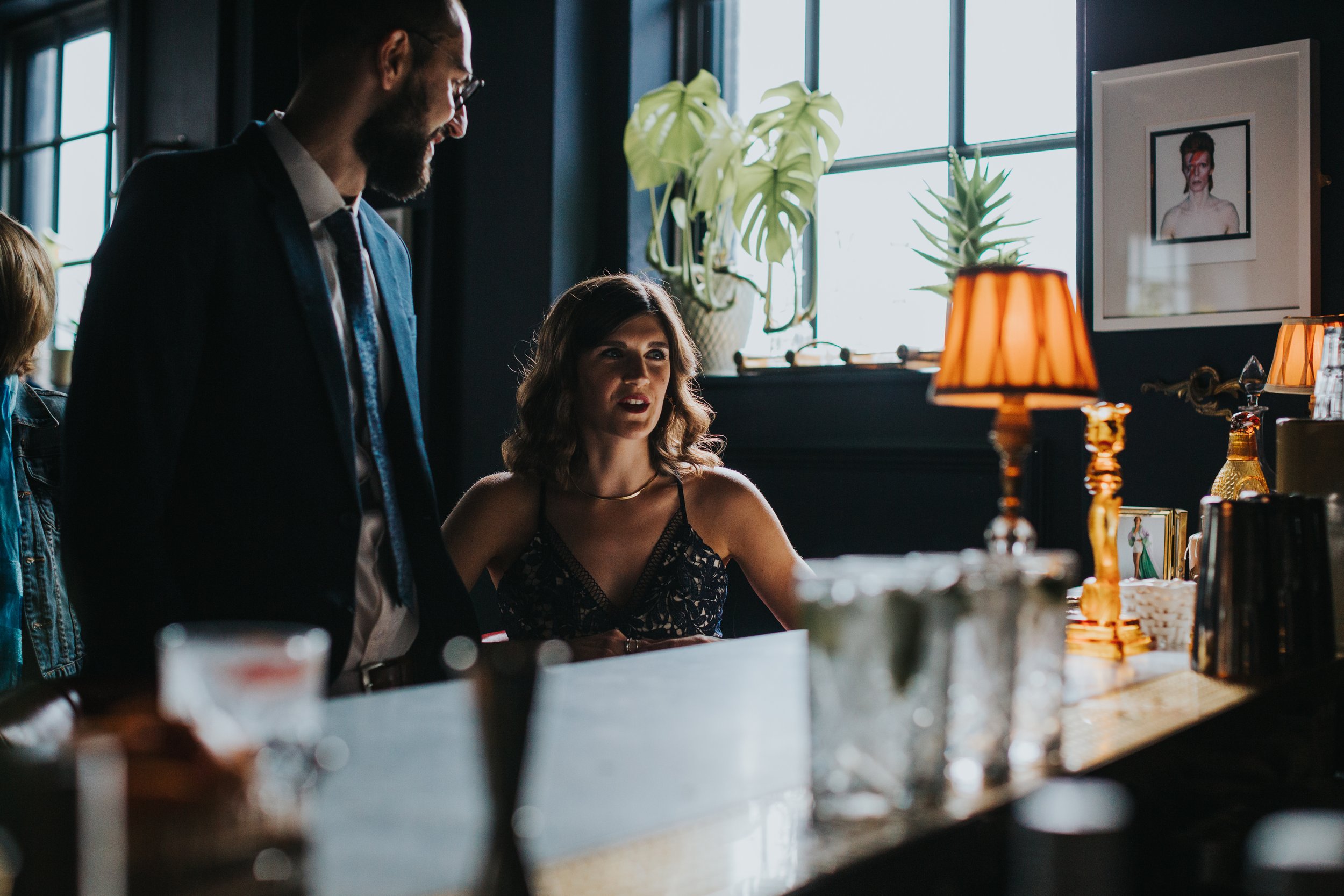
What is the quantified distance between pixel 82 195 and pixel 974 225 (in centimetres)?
382

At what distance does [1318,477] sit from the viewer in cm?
150

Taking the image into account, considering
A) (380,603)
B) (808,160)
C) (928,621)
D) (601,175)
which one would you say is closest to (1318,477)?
(928,621)

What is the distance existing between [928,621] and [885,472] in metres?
2.37

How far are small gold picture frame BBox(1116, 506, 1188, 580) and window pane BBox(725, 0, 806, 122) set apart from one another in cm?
189

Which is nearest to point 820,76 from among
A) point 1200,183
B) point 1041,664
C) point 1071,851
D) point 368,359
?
point 1200,183

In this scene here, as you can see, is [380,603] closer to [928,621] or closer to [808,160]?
[928,621]

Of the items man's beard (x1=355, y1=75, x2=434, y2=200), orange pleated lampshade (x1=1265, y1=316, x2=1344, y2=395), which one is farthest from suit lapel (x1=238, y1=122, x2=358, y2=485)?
orange pleated lampshade (x1=1265, y1=316, x2=1344, y2=395)

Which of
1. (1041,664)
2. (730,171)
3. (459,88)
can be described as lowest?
(1041,664)

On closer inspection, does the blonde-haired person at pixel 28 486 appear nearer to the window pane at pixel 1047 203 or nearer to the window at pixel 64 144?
the window pane at pixel 1047 203

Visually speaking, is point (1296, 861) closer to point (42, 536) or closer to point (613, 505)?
point (613, 505)

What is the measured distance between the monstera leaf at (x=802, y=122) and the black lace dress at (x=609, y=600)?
4.35 feet

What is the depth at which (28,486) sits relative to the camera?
219 centimetres

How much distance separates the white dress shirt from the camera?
1681 millimetres

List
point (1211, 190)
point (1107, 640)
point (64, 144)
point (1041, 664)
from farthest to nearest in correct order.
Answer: point (64, 144), point (1211, 190), point (1107, 640), point (1041, 664)
